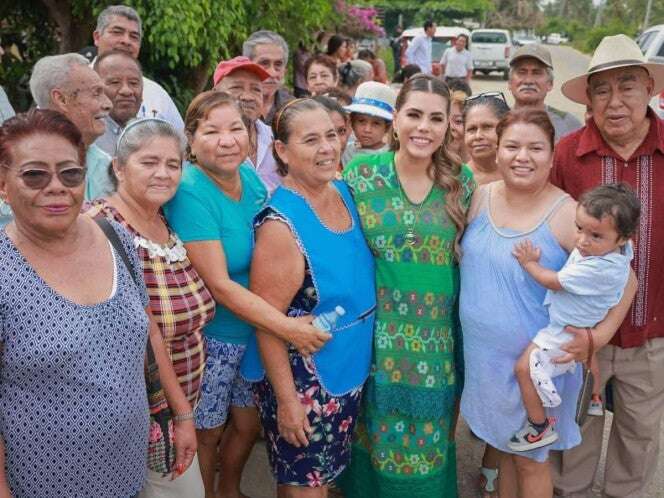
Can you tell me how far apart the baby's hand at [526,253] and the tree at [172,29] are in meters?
4.67

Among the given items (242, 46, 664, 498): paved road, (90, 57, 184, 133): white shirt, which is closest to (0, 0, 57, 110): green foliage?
(90, 57, 184, 133): white shirt

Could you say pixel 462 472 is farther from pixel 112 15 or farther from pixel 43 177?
pixel 112 15

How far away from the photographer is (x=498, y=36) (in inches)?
1075

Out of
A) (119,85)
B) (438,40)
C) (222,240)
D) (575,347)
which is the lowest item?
(575,347)

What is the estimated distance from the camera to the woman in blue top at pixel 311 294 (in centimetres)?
253

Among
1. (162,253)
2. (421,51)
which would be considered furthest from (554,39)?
(162,253)

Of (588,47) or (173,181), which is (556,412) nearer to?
(173,181)

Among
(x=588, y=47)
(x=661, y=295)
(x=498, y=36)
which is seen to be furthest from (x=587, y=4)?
(x=661, y=295)

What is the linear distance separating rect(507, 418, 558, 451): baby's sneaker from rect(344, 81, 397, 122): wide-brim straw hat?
2307mm

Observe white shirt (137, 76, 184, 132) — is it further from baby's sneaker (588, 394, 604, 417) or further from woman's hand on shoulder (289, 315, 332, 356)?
baby's sneaker (588, 394, 604, 417)

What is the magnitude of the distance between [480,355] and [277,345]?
2.92 feet

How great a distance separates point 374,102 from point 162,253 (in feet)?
7.90

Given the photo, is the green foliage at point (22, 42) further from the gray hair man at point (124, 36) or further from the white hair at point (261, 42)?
the white hair at point (261, 42)

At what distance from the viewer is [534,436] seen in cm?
273
